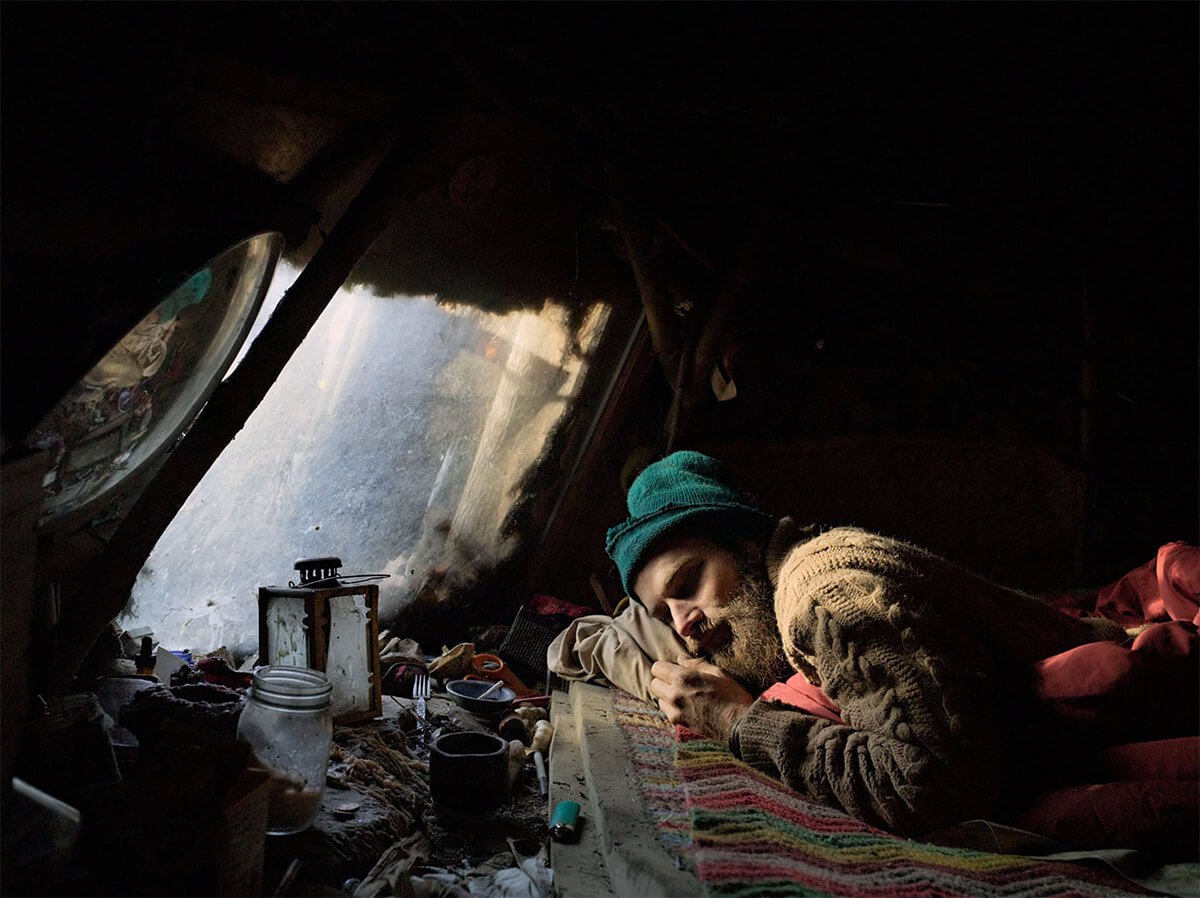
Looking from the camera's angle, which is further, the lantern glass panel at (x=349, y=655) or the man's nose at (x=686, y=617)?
the lantern glass panel at (x=349, y=655)

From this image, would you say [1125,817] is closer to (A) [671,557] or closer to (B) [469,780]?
(A) [671,557]

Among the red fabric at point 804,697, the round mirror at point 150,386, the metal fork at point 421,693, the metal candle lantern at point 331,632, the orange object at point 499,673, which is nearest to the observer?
the round mirror at point 150,386

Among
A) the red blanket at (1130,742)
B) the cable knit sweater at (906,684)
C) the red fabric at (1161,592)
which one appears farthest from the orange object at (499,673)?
the red fabric at (1161,592)

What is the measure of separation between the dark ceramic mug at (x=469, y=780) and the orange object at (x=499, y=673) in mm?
982

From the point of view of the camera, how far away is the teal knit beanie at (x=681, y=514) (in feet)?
7.50

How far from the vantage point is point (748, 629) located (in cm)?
229

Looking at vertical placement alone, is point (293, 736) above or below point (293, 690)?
below

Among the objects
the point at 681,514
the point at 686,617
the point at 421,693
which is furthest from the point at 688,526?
the point at 421,693

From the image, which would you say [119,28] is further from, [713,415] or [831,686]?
[713,415]

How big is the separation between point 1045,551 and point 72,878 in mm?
4781

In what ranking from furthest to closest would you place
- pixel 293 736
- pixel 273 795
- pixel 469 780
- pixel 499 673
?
1. pixel 499 673
2. pixel 469 780
3. pixel 293 736
4. pixel 273 795

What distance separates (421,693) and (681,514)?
4.58 feet

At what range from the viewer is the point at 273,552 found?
347 centimetres

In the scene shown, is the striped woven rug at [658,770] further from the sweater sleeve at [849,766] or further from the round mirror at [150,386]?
the round mirror at [150,386]
